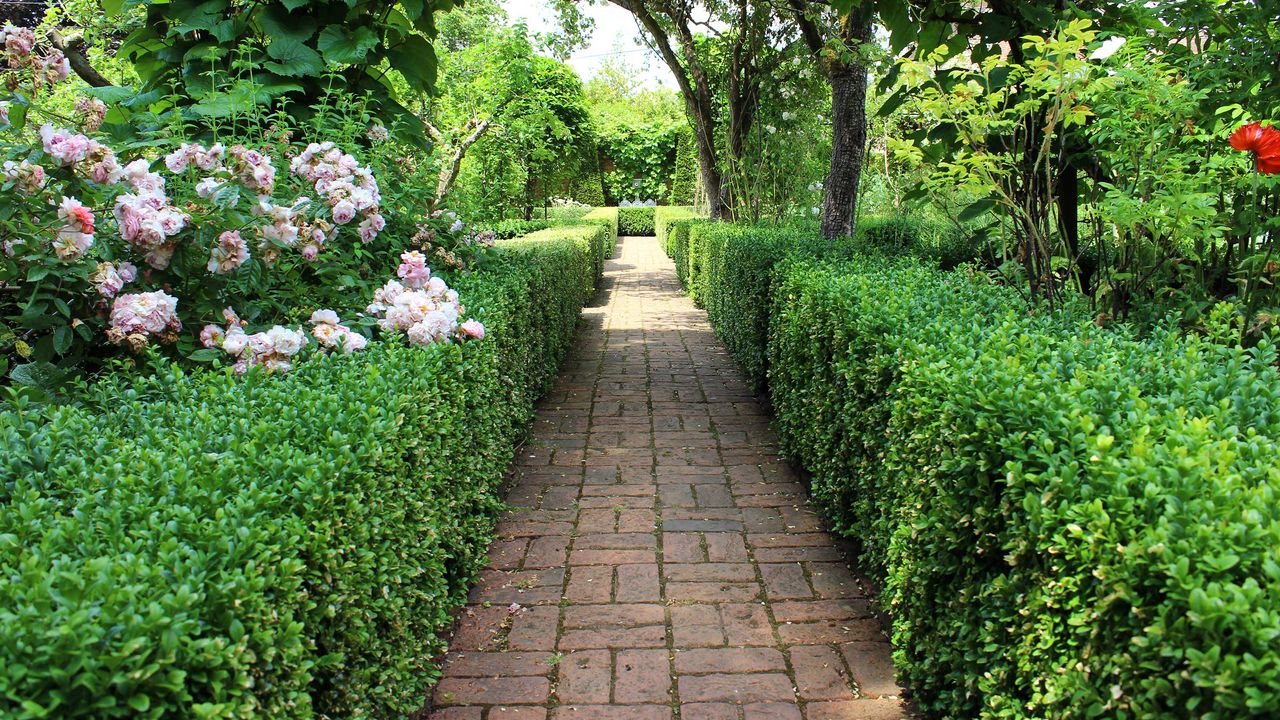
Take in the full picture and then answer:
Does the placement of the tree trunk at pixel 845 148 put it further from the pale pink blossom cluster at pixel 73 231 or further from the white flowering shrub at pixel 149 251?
the pale pink blossom cluster at pixel 73 231

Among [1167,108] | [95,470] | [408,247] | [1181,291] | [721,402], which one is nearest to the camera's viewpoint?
[95,470]

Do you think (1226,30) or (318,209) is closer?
(318,209)

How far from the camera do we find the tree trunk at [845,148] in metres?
7.20

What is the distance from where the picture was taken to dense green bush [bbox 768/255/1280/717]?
57.3 inches

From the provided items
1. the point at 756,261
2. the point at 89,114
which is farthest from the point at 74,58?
the point at 756,261

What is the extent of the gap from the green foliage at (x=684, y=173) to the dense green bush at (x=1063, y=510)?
75.8ft

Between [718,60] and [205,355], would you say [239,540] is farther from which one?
[718,60]

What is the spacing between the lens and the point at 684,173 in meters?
27.5

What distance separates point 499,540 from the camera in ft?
13.6

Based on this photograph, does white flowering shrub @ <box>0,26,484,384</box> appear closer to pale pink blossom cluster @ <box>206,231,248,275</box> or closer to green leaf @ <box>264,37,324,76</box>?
pale pink blossom cluster @ <box>206,231,248,275</box>

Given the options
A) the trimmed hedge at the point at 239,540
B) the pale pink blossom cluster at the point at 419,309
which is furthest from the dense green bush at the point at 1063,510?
the pale pink blossom cluster at the point at 419,309

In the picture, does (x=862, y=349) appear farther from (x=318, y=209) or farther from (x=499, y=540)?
(x=318, y=209)

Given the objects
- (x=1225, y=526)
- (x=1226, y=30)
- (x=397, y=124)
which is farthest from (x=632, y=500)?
(x=1226, y=30)

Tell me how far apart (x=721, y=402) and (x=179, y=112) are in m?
4.29
